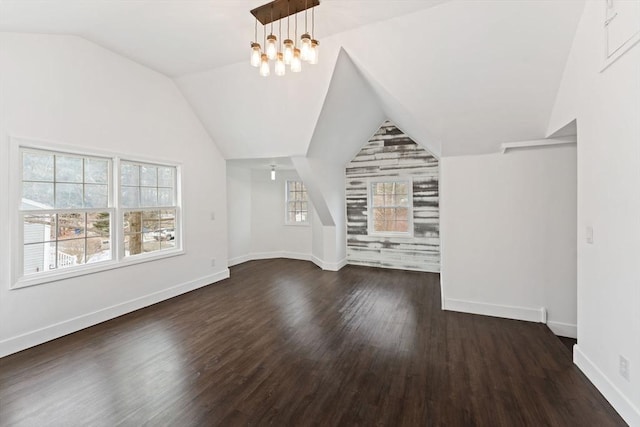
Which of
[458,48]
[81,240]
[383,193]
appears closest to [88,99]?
[81,240]

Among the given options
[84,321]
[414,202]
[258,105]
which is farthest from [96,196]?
[414,202]

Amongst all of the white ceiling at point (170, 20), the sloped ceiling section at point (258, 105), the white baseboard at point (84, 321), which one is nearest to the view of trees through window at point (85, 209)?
the white baseboard at point (84, 321)

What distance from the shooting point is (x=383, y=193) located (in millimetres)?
6285

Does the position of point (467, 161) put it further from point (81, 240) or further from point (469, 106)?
point (81, 240)

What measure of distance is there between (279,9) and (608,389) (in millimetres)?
4119

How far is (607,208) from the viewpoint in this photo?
206cm

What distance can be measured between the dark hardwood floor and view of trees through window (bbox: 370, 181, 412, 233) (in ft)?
8.10

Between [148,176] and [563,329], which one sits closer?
[563,329]

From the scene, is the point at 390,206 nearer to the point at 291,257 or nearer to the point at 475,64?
the point at 291,257

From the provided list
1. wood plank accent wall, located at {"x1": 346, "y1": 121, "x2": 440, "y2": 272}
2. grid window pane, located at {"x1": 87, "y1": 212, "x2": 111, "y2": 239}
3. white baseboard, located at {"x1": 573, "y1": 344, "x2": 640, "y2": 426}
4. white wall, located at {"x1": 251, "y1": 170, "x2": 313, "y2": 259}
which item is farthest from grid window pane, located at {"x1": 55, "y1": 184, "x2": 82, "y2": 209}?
white baseboard, located at {"x1": 573, "y1": 344, "x2": 640, "y2": 426}

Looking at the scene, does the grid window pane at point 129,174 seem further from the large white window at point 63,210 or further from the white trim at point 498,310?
the white trim at point 498,310

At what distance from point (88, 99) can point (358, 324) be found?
424 cm

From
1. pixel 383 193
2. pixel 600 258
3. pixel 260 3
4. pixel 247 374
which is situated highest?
pixel 260 3

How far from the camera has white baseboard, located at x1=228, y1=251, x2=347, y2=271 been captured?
6098 mm
